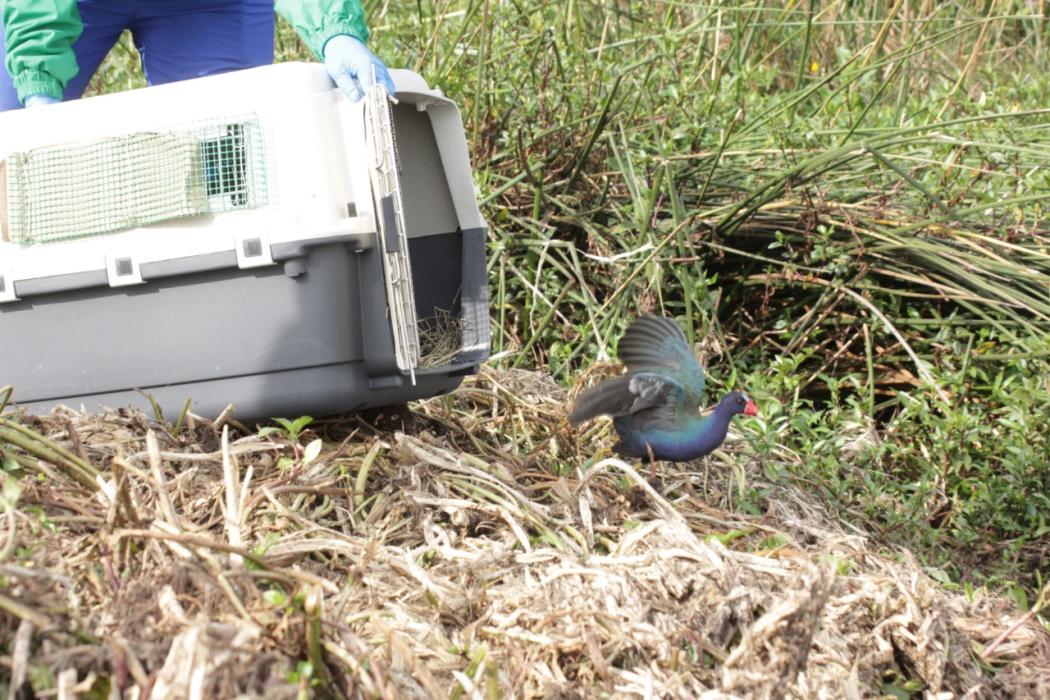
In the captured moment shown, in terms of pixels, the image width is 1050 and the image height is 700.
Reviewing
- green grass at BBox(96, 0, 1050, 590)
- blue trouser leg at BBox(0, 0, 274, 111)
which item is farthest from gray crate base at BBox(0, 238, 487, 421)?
green grass at BBox(96, 0, 1050, 590)

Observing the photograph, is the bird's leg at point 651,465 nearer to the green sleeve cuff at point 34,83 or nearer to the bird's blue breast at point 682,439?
the bird's blue breast at point 682,439

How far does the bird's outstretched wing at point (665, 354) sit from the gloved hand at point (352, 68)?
89cm

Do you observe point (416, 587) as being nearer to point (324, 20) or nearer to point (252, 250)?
point (252, 250)

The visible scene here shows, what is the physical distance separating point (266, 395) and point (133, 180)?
1.62 ft

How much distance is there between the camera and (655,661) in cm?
170

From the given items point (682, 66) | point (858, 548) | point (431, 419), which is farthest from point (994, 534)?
point (682, 66)

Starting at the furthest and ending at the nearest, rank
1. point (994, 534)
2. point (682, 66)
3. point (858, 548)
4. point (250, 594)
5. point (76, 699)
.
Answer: point (682, 66) → point (994, 534) → point (858, 548) → point (250, 594) → point (76, 699)

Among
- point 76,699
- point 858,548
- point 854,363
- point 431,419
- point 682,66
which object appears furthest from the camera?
point 682,66

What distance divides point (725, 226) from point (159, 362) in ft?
6.72

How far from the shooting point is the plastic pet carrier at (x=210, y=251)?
2.21 meters

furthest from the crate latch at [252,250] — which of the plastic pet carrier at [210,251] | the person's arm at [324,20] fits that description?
the person's arm at [324,20]

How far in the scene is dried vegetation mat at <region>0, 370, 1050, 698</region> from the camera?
143 centimetres

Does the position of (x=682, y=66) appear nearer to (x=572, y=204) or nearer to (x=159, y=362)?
(x=572, y=204)

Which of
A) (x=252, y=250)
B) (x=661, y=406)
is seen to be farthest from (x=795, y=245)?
(x=252, y=250)
